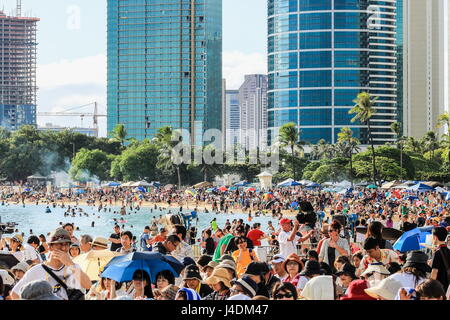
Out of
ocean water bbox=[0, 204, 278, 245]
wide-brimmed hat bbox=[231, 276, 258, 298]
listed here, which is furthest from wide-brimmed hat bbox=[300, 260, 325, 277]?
ocean water bbox=[0, 204, 278, 245]

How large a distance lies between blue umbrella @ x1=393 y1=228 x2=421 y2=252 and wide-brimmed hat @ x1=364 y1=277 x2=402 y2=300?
384cm

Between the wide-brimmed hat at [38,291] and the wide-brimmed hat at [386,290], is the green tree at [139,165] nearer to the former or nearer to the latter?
the wide-brimmed hat at [386,290]

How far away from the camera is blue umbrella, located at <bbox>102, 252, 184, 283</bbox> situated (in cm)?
775

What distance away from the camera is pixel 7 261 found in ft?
33.9

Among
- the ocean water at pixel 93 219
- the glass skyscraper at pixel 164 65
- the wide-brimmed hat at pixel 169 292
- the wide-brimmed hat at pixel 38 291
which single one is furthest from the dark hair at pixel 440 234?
the glass skyscraper at pixel 164 65

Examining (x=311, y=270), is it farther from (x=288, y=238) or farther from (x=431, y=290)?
(x=288, y=238)

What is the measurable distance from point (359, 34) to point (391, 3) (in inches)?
499

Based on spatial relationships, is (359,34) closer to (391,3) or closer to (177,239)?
(391,3)

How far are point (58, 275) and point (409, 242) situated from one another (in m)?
5.66

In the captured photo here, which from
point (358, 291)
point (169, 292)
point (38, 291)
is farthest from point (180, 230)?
point (38, 291)

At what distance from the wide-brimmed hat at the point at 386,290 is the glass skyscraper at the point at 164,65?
143 m

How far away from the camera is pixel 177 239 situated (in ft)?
33.3

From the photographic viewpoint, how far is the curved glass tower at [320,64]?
131125 millimetres

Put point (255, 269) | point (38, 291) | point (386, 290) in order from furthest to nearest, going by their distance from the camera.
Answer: point (255, 269) < point (386, 290) < point (38, 291)
